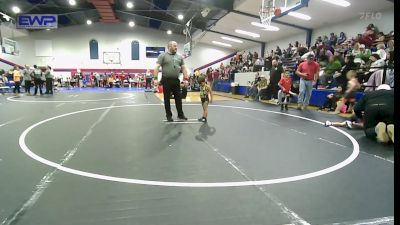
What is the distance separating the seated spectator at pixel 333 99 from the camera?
28.0 feet

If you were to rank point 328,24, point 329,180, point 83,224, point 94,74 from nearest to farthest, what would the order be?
1. point 83,224
2. point 329,180
3. point 328,24
4. point 94,74

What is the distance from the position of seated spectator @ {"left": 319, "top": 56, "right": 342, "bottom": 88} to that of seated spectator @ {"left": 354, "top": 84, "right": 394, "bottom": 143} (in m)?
5.55

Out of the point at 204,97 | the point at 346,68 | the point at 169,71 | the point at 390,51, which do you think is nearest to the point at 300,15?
the point at 346,68

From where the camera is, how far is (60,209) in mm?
2137

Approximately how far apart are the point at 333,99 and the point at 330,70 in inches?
70.7

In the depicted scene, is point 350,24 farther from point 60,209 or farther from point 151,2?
point 60,209

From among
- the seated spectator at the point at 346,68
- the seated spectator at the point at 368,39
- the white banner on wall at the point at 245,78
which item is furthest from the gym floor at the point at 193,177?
the white banner on wall at the point at 245,78

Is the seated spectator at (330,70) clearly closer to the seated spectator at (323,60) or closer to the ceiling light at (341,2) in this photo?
the seated spectator at (323,60)

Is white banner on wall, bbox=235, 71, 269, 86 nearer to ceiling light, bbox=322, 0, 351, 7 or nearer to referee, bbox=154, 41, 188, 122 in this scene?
ceiling light, bbox=322, 0, 351, 7
